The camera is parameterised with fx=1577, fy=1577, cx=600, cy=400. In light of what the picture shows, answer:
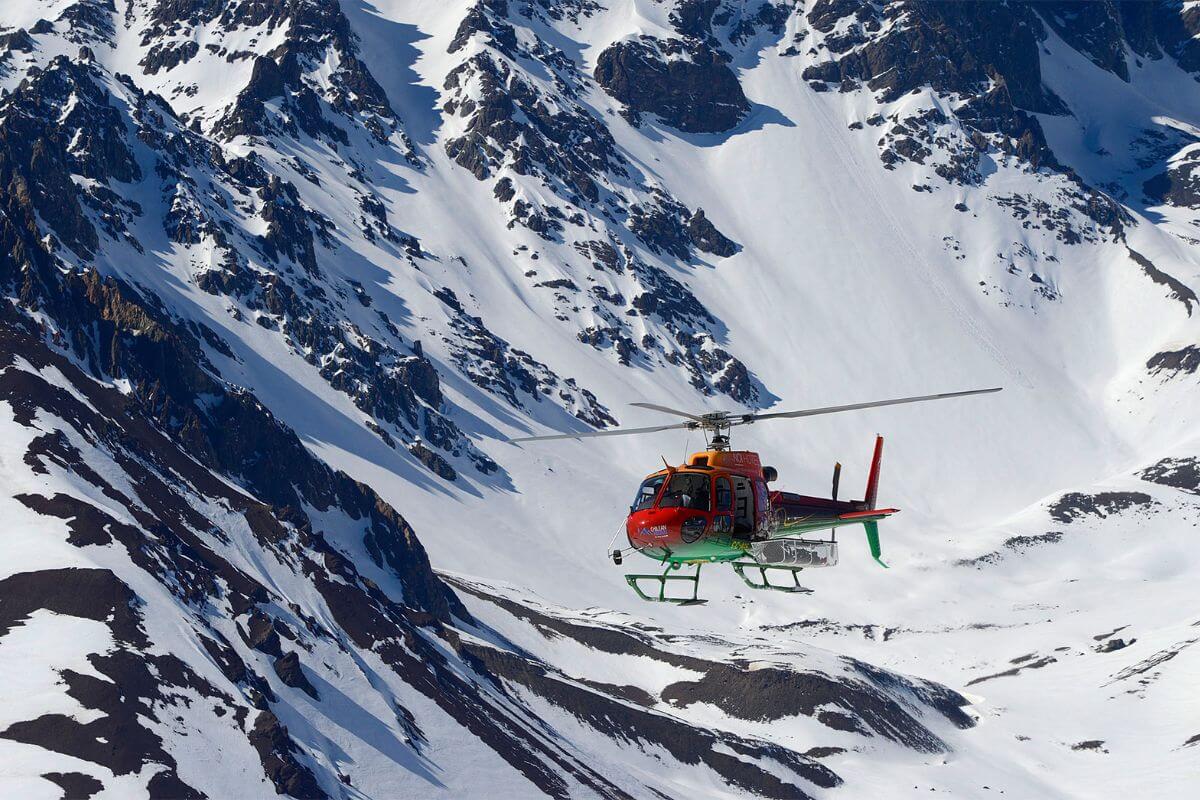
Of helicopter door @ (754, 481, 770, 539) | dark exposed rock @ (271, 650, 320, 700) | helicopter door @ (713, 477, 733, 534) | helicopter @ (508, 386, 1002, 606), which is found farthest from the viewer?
dark exposed rock @ (271, 650, 320, 700)

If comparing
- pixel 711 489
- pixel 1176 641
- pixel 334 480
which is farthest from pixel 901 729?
pixel 711 489

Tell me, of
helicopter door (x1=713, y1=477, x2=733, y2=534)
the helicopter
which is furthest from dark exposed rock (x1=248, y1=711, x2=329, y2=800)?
helicopter door (x1=713, y1=477, x2=733, y2=534)

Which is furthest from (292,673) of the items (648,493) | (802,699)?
(648,493)

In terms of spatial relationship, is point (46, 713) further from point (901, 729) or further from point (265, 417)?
point (901, 729)

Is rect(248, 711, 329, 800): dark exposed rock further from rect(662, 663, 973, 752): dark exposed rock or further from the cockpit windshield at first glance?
rect(662, 663, 973, 752): dark exposed rock

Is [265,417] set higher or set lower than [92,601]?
higher

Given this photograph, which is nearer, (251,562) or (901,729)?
(251,562)
